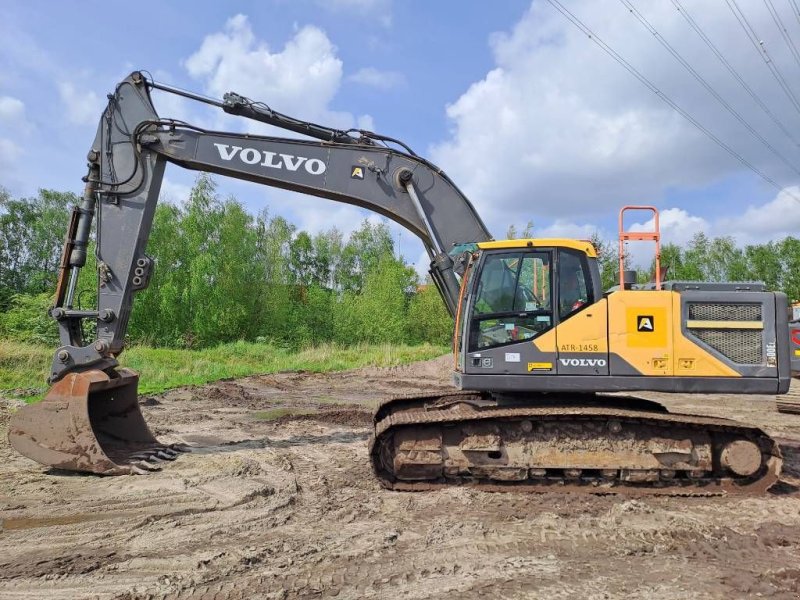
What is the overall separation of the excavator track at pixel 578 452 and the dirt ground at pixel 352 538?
0.23 meters

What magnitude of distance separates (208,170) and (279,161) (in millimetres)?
1000

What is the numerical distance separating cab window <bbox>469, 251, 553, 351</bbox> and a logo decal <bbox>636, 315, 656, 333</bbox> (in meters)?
0.87

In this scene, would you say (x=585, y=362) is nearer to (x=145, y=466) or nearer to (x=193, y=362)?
(x=145, y=466)

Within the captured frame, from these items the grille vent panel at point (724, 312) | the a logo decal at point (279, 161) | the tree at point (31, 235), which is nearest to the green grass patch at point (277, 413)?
the a logo decal at point (279, 161)

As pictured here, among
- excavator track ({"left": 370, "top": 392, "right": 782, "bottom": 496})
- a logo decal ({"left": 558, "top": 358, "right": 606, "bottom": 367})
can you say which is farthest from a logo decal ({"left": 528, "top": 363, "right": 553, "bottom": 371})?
excavator track ({"left": 370, "top": 392, "right": 782, "bottom": 496})

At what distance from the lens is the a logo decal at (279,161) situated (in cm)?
720

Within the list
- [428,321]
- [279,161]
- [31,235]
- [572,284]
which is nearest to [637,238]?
[572,284]

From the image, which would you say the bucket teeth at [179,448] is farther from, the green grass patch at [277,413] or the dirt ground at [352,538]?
the green grass patch at [277,413]

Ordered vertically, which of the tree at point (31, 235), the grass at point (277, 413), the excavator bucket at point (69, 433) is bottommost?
the grass at point (277, 413)

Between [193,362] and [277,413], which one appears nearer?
[277,413]

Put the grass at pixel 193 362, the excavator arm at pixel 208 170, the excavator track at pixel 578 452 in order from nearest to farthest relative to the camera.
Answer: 1. the excavator track at pixel 578 452
2. the excavator arm at pixel 208 170
3. the grass at pixel 193 362

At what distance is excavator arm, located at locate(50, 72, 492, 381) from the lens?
6.95m

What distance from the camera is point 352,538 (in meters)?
4.60

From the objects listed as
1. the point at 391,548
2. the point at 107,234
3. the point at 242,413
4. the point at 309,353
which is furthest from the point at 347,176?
the point at 309,353
